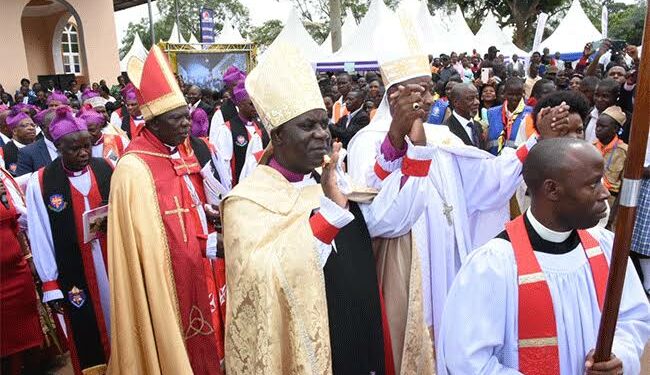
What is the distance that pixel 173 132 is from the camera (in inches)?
157

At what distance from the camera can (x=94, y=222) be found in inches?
165

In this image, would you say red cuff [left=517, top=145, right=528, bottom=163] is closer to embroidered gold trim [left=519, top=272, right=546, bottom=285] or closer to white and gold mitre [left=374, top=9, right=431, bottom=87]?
white and gold mitre [left=374, top=9, right=431, bottom=87]

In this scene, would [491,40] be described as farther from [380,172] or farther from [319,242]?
[319,242]

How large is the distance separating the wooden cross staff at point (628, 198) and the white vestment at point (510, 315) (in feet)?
1.01

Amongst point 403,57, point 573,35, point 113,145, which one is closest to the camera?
point 403,57

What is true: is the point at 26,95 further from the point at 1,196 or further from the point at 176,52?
the point at 1,196

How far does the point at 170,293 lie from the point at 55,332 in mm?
2340

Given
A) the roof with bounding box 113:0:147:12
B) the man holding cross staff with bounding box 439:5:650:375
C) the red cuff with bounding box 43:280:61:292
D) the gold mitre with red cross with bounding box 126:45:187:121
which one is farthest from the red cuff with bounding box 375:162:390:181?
the roof with bounding box 113:0:147:12

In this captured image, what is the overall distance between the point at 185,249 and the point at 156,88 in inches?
42.6

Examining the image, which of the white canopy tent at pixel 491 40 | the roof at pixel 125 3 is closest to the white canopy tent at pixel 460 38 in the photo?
the white canopy tent at pixel 491 40

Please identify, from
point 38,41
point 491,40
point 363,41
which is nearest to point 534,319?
point 363,41

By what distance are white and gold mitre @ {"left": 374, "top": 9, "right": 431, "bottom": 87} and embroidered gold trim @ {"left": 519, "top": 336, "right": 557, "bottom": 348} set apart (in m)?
1.88

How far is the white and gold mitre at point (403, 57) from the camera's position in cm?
363

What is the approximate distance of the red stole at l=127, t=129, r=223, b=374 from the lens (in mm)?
3896
